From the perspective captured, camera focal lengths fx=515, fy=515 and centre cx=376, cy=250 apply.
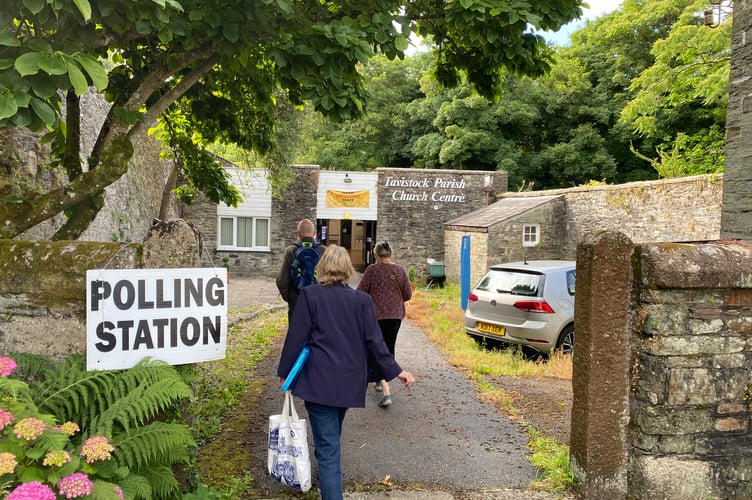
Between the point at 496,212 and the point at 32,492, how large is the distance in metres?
18.2

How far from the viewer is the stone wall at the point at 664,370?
11.9 ft

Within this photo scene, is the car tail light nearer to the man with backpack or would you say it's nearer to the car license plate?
the car license plate

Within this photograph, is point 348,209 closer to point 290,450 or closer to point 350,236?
point 350,236

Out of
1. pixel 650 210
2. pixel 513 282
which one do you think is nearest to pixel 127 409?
pixel 513 282

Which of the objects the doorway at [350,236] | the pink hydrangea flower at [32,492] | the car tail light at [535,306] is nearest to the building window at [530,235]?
the car tail light at [535,306]

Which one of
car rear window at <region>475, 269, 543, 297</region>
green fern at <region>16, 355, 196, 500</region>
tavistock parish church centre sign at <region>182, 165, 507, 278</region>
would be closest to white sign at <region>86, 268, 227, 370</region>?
green fern at <region>16, 355, 196, 500</region>

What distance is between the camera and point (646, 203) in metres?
14.0

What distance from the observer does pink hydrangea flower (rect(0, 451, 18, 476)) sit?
208cm

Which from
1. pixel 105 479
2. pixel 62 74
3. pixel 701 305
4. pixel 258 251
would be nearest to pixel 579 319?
pixel 701 305

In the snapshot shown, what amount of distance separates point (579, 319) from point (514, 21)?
247cm

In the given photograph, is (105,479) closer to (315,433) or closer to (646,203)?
(315,433)

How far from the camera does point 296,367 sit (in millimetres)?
3488

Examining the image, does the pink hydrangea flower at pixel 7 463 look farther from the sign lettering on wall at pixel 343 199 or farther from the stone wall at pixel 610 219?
the sign lettering on wall at pixel 343 199

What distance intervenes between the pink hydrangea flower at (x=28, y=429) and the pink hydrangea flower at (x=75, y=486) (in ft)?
0.76
